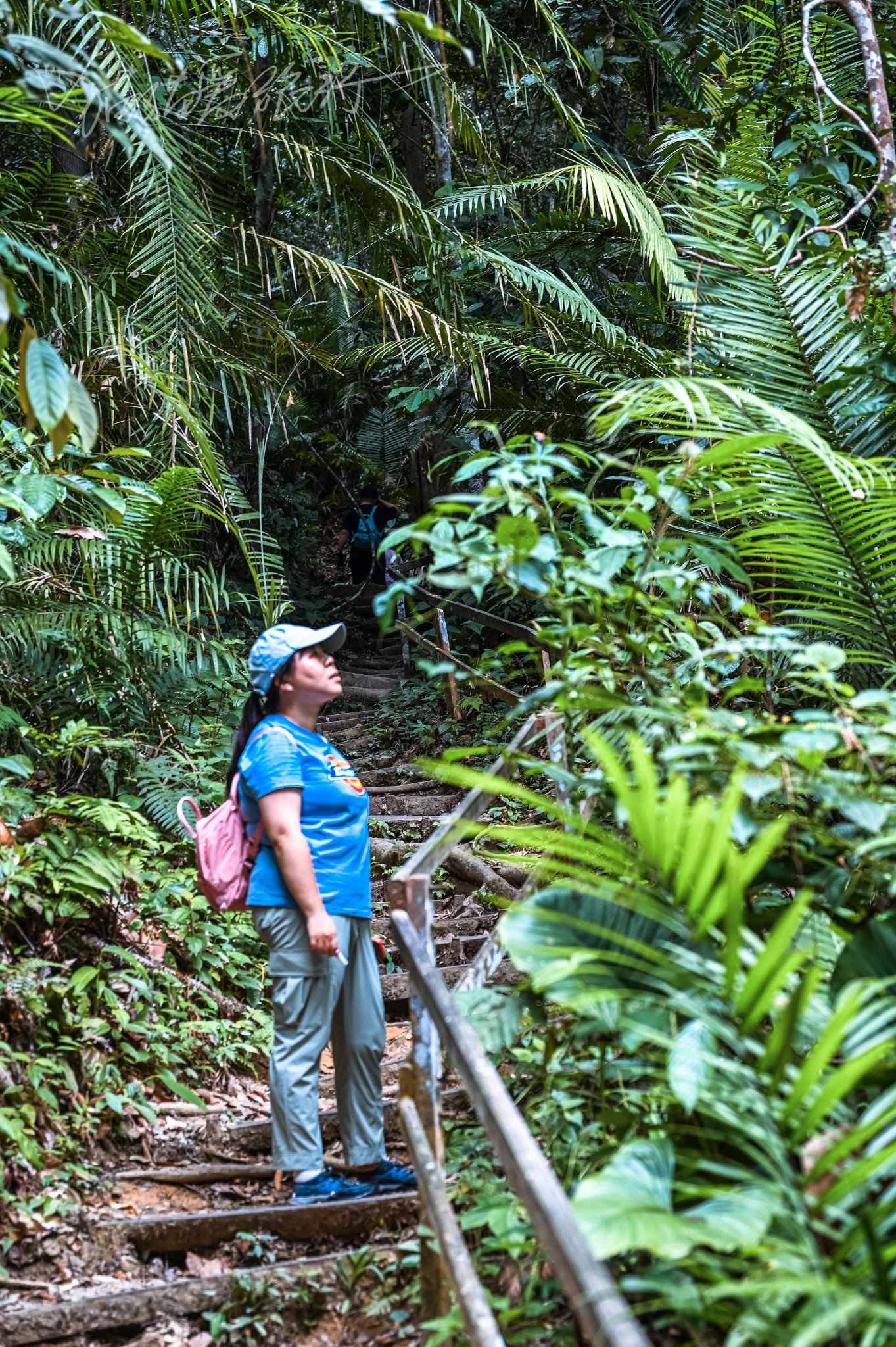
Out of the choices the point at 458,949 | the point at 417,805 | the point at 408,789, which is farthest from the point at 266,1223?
the point at 408,789

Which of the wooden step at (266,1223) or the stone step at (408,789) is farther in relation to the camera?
the stone step at (408,789)

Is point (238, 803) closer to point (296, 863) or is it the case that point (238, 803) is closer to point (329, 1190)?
point (296, 863)

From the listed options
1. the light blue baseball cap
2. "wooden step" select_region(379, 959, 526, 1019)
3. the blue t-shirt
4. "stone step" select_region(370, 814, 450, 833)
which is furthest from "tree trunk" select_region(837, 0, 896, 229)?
"stone step" select_region(370, 814, 450, 833)

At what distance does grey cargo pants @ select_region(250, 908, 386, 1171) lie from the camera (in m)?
3.14

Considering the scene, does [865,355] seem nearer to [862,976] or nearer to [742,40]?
[862,976]

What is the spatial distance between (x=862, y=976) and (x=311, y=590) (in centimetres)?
1162

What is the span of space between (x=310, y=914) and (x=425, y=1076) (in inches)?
29.0

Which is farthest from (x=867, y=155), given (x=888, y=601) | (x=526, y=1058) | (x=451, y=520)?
(x=526, y=1058)

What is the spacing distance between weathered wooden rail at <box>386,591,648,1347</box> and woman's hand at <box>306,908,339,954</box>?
0.41 meters

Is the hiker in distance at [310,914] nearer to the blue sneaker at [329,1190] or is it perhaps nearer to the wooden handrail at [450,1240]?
the blue sneaker at [329,1190]

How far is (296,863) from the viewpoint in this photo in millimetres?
3090

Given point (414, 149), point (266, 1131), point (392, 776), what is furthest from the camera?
point (414, 149)

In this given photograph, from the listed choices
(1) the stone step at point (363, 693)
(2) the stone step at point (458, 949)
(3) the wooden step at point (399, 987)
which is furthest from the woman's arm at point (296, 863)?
(1) the stone step at point (363, 693)

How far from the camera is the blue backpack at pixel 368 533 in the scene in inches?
436
